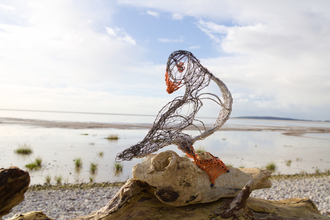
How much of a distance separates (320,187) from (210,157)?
8200 mm

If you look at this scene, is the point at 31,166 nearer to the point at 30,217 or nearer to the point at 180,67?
the point at 30,217

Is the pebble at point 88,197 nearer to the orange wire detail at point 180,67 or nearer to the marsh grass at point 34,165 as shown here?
the marsh grass at point 34,165

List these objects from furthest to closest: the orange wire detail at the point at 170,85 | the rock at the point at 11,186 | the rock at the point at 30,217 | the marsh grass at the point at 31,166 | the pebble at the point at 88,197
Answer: the marsh grass at the point at 31,166 → the pebble at the point at 88,197 → the orange wire detail at the point at 170,85 → the rock at the point at 30,217 → the rock at the point at 11,186

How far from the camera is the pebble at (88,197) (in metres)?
7.09

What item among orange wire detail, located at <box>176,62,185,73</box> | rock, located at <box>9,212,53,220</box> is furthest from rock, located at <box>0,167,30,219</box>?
orange wire detail, located at <box>176,62,185,73</box>

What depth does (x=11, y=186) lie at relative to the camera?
2918 mm

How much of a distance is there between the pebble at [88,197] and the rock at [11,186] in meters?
4.07

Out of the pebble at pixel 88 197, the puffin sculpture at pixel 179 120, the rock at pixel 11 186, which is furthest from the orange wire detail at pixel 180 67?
the pebble at pixel 88 197

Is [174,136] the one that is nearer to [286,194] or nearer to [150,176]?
[150,176]

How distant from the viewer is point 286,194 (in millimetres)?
9156

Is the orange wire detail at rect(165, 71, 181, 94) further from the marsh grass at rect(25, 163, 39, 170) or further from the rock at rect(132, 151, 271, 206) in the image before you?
the marsh grass at rect(25, 163, 39, 170)

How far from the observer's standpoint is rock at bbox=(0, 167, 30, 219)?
2.88 metres

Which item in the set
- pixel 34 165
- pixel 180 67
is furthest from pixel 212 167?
pixel 34 165

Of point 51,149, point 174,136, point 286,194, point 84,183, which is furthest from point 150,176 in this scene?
point 51,149
